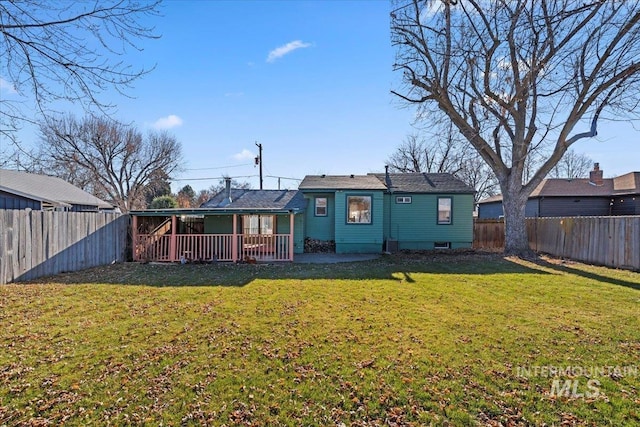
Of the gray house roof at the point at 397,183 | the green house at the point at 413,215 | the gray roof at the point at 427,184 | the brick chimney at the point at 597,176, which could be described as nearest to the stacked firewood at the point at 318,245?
the green house at the point at 413,215

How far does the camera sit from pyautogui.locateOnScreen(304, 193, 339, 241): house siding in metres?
15.4

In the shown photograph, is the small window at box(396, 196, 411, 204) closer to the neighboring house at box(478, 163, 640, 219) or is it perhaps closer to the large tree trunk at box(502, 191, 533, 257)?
the large tree trunk at box(502, 191, 533, 257)

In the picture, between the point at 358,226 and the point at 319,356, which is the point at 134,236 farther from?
the point at 319,356

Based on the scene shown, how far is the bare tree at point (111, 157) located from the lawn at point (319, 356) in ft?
80.3

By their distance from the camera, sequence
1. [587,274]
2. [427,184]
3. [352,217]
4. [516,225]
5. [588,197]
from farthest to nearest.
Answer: [588,197], [427,184], [352,217], [516,225], [587,274]

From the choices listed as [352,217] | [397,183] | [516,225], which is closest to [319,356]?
[352,217]

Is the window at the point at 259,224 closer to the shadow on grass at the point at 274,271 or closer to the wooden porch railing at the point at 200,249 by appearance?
the wooden porch railing at the point at 200,249

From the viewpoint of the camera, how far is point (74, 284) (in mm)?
7844

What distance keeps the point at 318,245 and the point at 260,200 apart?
12.8ft

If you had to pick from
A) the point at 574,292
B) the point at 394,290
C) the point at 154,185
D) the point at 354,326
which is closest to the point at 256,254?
the point at 394,290

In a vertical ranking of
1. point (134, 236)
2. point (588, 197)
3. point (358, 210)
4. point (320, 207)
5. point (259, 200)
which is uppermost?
point (588, 197)

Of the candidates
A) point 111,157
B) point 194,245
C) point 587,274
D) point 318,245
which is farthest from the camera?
point 111,157

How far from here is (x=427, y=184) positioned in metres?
16.3

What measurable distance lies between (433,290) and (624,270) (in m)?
7.46
